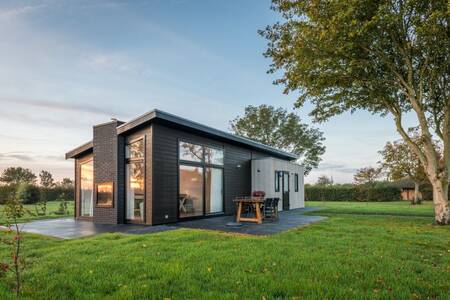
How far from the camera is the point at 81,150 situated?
10867 millimetres

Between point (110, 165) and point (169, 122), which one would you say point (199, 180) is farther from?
point (110, 165)

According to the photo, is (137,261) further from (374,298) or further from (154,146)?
(154,146)

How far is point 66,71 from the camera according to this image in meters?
10.4

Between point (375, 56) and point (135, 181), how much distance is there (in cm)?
866

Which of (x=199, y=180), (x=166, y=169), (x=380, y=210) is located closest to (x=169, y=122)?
(x=166, y=169)

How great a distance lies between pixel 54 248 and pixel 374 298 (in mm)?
5157

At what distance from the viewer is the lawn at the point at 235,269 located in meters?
3.12

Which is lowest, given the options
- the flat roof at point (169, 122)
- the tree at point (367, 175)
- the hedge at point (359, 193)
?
the hedge at point (359, 193)

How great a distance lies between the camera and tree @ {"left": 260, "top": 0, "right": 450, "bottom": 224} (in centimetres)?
805

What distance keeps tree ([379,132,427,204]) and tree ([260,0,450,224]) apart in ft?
49.2

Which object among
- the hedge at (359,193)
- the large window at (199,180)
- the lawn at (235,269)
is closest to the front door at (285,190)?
the large window at (199,180)

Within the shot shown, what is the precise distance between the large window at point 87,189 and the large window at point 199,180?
337cm

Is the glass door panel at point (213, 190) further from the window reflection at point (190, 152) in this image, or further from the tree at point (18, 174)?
the tree at point (18, 174)

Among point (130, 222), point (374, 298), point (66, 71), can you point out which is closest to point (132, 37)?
point (66, 71)
